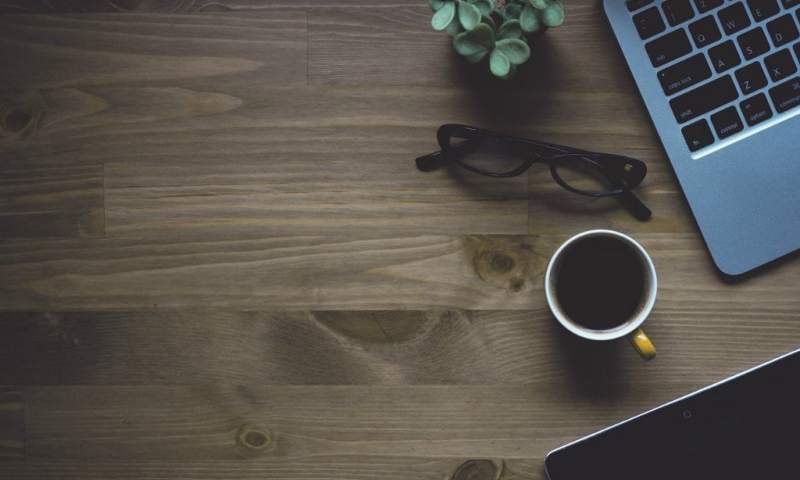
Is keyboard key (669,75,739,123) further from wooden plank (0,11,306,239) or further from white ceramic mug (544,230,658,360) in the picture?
wooden plank (0,11,306,239)

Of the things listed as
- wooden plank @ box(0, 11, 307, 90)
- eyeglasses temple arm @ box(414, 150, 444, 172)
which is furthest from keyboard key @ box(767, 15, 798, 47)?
wooden plank @ box(0, 11, 307, 90)

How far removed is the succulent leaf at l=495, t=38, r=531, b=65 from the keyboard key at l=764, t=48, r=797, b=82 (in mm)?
219

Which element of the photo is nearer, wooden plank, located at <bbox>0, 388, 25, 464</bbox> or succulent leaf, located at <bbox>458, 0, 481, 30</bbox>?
succulent leaf, located at <bbox>458, 0, 481, 30</bbox>

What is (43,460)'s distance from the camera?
2.48ft

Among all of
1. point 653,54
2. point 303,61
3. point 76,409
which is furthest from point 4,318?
point 653,54

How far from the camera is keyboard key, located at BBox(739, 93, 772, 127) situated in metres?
0.69

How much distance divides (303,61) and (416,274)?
0.76ft

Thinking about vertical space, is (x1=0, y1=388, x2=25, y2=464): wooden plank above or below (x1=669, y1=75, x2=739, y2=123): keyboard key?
above

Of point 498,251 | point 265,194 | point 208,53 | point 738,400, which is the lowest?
point 738,400

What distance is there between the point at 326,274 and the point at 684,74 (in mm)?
377

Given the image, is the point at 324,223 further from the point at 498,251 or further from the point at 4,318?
the point at 4,318

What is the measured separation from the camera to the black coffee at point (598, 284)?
0.70m

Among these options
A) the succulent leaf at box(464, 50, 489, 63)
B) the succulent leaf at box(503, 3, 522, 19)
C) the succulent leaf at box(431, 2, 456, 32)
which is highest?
the succulent leaf at box(431, 2, 456, 32)

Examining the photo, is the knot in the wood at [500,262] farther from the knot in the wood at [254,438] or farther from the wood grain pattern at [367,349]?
the knot in the wood at [254,438]
